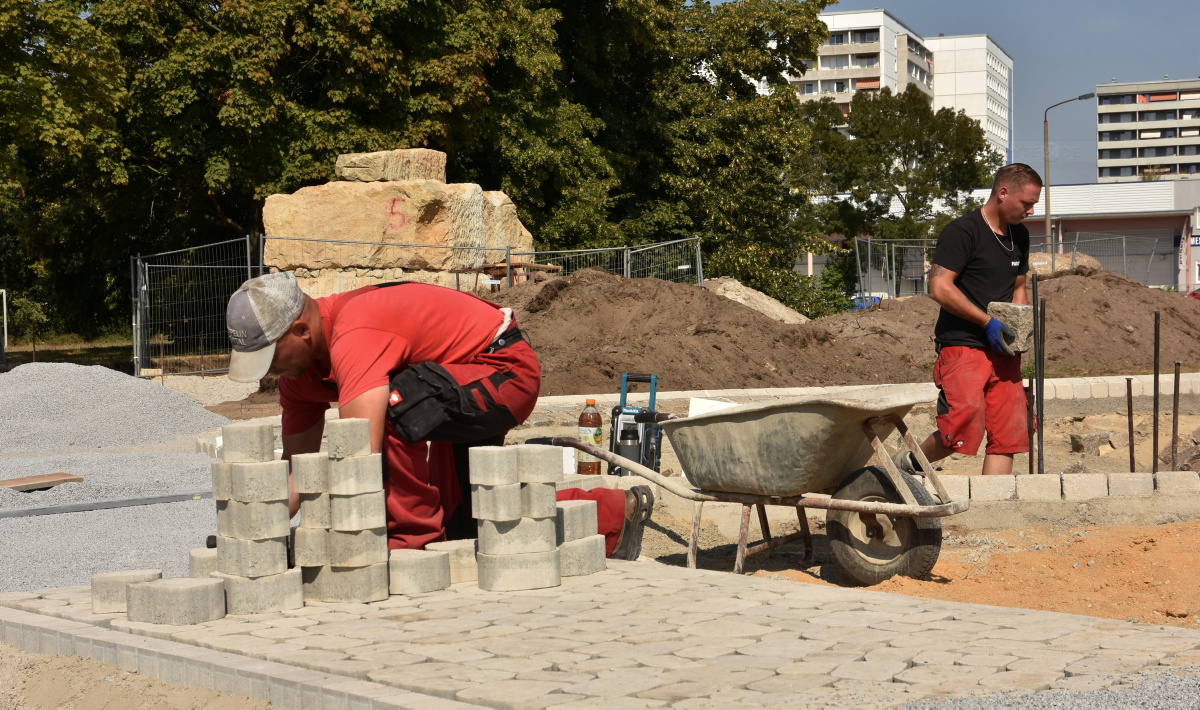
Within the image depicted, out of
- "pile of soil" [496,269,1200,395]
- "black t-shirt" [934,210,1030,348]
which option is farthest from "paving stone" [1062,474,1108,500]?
"pile of soil" [496,269,1200,395]

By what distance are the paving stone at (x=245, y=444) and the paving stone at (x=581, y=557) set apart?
1192 millimetres

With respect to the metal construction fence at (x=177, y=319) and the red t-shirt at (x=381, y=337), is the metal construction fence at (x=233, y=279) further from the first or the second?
the red t-shirt at (x=381, y=337)

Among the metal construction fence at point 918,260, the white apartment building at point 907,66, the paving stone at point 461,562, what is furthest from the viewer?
the white apartment building at point 907,66

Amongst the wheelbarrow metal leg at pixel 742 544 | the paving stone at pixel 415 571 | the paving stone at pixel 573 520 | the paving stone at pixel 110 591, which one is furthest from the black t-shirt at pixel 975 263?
the paving stone at pixel 110 591

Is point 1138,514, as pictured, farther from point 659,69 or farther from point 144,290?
point 659,69

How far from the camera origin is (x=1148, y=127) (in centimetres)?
12950

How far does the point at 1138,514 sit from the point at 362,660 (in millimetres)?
4069

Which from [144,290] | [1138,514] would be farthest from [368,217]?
[1138,514]

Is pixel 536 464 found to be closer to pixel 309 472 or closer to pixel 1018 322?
pixel 309 472

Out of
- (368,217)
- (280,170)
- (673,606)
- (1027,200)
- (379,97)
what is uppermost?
(379,97)

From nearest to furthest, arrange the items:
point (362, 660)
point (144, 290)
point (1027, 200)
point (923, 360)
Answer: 1. point (362, 660)
2. point (1027, 200)
3. point (923, 360)
4. point (144, 290)

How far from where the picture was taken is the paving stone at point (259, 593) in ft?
11.7

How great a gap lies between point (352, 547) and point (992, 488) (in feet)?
10.7

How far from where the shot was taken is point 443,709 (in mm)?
2488
